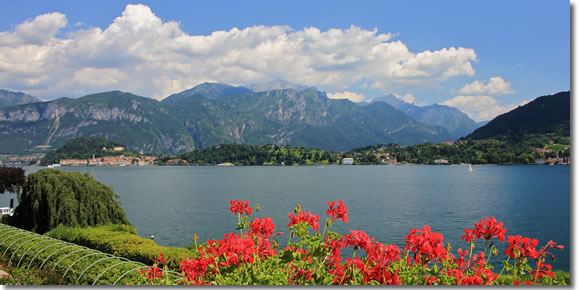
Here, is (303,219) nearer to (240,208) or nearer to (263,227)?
(263,227)

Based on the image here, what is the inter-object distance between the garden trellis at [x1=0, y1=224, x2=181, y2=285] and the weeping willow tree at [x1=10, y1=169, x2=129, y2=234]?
5.31 metres

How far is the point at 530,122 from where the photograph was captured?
251 ft

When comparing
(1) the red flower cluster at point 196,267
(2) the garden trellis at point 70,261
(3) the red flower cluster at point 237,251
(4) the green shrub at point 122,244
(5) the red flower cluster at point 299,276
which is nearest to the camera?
(3) the red flower cluster at point 237,251

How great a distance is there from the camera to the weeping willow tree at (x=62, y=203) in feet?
51.9

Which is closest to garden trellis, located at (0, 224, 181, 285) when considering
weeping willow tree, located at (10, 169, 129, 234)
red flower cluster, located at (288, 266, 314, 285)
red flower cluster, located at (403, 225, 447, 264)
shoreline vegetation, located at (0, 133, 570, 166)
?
red flower cluster, located at (288, 266, 314, 285)

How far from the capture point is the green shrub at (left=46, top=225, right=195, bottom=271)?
1074 centimetres

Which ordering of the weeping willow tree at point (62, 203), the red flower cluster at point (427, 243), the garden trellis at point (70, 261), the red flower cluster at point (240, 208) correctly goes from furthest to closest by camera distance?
1. the weeping willow tree at point (62, 203)
2. the garden trellis at point (70, 261)
3. the red flower cluster at point (240, 208)
4. the red flower cluster at point (427, 243)

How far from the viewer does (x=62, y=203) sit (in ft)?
51.8

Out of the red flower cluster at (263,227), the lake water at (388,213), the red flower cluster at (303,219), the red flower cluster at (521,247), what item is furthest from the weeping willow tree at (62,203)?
the red flower cluster at (521,247)

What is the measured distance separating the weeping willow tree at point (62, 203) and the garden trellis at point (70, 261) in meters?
5.31

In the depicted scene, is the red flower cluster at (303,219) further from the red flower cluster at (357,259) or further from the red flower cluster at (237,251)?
the red flower cluster at (237,251)

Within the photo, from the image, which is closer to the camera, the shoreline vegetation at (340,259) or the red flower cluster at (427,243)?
the red flower cluster at (427,243)

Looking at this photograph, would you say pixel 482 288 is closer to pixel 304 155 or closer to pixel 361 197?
pixel 361 197

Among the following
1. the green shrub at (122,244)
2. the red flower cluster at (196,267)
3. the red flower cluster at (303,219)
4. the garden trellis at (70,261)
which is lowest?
the green shrub at (122,244)
